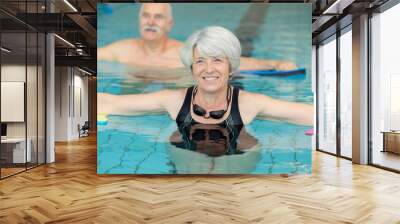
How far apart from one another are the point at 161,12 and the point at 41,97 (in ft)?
11.3

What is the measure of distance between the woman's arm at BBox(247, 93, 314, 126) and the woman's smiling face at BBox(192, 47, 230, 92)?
60cm

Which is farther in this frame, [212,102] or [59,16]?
[59,16]

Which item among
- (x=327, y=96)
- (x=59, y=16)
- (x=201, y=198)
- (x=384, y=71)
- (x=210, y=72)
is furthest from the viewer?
(x=327, y=96)

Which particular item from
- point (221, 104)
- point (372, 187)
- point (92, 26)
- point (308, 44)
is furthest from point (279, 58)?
point (92, 26)

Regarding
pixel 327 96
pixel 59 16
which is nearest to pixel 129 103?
Answer: pixel 59 16

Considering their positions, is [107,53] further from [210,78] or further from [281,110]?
[281,110]

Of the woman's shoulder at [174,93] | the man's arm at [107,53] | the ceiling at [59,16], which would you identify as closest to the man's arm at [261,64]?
the woman's shoulder at [174,93]

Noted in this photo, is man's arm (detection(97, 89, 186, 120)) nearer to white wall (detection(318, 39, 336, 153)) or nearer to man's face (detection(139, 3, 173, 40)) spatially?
man's face (detection(139, 3, 173, 40))

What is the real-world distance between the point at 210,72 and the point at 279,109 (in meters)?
1.38

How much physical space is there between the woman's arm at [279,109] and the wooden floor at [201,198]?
1.05m

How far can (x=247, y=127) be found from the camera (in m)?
6.57

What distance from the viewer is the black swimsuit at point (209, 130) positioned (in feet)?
21.5

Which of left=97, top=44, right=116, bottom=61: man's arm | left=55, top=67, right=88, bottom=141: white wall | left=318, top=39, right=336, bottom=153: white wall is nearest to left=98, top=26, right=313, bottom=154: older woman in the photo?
left=97, top=44, right=116, bottom=61: man's arm

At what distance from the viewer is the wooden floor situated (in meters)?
4.06
